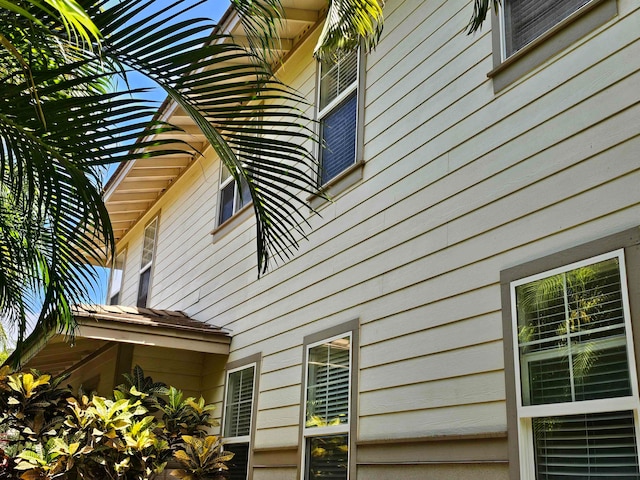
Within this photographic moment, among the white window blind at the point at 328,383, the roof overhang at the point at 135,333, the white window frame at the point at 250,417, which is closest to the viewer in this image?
the white window blind at the point at 328,383

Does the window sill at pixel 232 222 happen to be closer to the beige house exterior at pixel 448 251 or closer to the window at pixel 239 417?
the beige house exterior at pixel 448 251

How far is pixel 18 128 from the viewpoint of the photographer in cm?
293

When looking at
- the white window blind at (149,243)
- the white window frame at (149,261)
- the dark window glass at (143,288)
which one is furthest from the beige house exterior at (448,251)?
the white window blind at (149,243)

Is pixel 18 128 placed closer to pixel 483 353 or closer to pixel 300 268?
pixel 483 353

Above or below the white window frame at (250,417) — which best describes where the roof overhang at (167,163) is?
above

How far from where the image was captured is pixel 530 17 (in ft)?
14.5

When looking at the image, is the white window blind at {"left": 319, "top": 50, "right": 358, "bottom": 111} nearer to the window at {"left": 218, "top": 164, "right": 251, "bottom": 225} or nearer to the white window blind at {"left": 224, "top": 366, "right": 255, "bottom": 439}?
the window at {"left": 218, "top": 164, "right": 251, "bottom": 225}

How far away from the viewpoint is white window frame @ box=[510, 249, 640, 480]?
3117mm

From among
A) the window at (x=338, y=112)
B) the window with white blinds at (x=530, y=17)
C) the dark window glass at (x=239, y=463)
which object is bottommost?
the dark window glass at (x=239, y=463)

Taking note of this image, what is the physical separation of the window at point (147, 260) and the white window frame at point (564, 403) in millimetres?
8679

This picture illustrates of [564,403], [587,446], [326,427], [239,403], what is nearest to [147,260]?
[239,403]

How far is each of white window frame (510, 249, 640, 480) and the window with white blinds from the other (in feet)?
5.11

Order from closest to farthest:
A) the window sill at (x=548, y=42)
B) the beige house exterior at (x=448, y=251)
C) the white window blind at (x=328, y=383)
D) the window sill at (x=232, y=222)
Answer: the beige house exterior at (x=448, y=251)
the window sill at (x=548, y=42)
the white window blind at (x=328, y=383)
the window sill at (x=232, y=222)

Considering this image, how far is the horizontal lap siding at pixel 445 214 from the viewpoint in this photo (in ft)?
12.1
